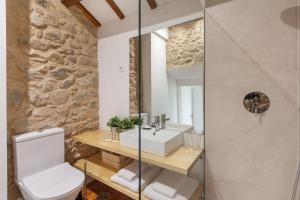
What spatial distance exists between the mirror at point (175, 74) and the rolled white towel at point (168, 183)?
46cm

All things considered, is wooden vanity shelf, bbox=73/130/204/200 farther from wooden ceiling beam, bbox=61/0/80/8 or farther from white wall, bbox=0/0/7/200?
wooden ceiling beam, bbox=61/0/80/8

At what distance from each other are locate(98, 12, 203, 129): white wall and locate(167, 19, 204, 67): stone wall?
626mm

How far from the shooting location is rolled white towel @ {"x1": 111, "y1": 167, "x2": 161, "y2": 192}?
145 centimetres

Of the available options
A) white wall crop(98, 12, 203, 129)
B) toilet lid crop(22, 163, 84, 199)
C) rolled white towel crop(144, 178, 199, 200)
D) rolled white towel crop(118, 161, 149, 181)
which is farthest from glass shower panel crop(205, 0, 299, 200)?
toilet lid crop(22, 163, 84, 199)

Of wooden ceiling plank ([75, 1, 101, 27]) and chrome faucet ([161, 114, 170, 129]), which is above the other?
wooden ceiling plank ([75, 1, 101, 27])

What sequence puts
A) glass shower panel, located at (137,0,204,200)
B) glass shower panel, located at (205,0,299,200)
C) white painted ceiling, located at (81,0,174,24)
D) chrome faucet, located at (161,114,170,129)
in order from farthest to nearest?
white painted ceiling, located at (81,0,174,24), chrome faucet, located at (161,114,170,129), glass shower panel, located at (137,0,204,200), glass shower panel, located at (205,0,299,200)

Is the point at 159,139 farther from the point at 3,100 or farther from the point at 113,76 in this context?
the point at 3,100

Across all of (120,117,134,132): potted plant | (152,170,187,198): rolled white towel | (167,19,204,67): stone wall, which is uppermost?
(167,19,204,67): stone wall

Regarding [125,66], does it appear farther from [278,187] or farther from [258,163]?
[278,187]

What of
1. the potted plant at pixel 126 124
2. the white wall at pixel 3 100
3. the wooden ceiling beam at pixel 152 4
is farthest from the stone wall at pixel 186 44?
the white wall at pixel 3 100

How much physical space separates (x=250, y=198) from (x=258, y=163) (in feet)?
1.03

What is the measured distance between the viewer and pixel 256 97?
1.25m

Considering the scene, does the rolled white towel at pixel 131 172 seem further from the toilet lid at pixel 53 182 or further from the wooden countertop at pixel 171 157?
the toilet lid at pixel 53 182

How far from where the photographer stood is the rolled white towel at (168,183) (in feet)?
4.26
